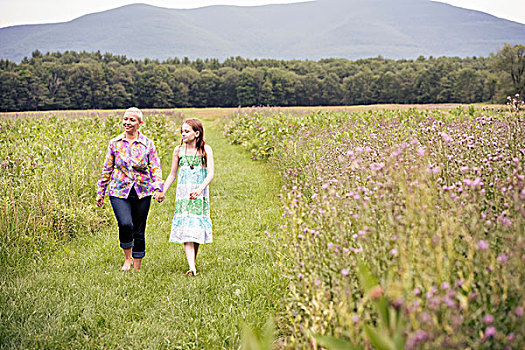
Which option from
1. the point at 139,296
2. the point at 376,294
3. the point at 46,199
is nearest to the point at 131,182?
the point at 139,296

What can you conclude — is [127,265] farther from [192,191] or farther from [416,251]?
[416,251]

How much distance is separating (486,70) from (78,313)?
68.6 m

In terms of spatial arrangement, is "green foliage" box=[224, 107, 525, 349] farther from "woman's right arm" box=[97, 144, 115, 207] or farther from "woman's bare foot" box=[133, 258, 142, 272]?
"woman's right arm" box=[97, 144, 115, 207]

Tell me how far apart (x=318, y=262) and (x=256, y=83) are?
2867 inches

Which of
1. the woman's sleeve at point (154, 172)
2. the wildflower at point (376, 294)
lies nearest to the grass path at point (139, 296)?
the woman's sleeve at point (154, 172)

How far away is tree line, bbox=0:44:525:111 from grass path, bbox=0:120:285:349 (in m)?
48.6

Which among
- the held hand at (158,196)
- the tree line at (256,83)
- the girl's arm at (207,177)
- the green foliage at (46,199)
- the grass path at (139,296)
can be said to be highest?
the tree line at (256,83)

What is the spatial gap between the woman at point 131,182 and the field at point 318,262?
0.44m

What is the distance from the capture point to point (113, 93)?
66062 millimetres

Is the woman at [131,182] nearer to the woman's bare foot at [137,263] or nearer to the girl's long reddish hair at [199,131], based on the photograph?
the woman's bare foot at [137,263]

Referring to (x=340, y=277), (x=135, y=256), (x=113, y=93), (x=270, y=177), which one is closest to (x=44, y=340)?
(x=135, y=256)

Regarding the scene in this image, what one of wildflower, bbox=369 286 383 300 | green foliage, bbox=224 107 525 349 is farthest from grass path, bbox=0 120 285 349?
wildflower, bbox=369 286 383 300

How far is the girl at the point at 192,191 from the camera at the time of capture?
4.92m

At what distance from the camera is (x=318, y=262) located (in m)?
3.16
